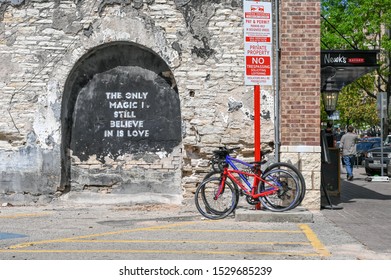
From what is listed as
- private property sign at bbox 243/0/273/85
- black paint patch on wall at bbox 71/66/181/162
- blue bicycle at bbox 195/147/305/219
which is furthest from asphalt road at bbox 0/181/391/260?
private property sign at bbox 243/0/273/85

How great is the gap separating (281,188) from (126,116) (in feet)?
13.2

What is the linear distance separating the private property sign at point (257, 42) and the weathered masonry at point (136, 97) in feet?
3.75

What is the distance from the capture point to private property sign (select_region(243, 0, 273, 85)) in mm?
12656

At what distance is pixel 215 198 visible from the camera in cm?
1240

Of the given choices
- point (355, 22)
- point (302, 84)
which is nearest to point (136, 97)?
point (302, 84)

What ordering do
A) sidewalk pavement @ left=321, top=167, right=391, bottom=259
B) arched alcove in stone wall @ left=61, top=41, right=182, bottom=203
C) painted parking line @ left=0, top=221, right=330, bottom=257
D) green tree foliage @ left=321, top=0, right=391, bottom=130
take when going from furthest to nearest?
green tree foliage @ left=321, top=0, right=391, bottom=130
arched alcove in stone wall @ left=61, top=41, right=182, bottom=203
sidewalk pavement @ left=321, top=167, right=391, bottom=259
painted parking line @ left=0, top=221, right=330, bottom=257

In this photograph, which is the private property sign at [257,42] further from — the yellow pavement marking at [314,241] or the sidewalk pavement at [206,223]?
the yellow pavement marking at [314,241]

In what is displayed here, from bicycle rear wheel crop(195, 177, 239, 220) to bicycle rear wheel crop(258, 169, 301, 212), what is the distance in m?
0.50

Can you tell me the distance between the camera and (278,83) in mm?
13969

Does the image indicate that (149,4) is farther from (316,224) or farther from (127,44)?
(316,224)

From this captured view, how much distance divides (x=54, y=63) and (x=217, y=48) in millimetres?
3200

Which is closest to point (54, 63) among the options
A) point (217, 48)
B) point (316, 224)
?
point (217, 48)

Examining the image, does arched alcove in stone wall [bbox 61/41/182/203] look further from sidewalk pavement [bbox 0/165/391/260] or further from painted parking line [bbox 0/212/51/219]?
painted parking line [bbox 0/212/51/219]

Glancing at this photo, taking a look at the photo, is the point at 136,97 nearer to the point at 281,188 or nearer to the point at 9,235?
the point at 281,188
